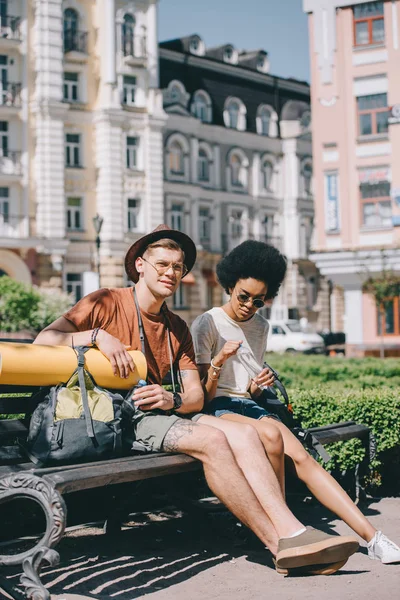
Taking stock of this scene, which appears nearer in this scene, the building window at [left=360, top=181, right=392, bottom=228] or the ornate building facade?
the building window at [left=360, top=181, right=392, bottom=228]

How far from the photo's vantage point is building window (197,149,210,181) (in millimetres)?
48134

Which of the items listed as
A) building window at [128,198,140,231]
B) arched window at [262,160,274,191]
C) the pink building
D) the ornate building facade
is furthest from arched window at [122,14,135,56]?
arched window at [262,160,274,191]

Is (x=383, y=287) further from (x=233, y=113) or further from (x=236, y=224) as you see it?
(x=233, y=113)

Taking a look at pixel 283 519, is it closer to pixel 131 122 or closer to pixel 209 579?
pixel 209 579

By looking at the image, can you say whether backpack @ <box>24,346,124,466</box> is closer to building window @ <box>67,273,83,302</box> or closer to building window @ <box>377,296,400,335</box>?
building window @ <box>377,296,400,335</box>

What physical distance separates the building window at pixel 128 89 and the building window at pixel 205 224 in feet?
24.6

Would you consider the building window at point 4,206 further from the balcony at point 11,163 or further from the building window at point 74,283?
the building window at point 74,283

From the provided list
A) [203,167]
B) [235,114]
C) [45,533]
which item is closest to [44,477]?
[45,533]

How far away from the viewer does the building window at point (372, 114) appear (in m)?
33.4

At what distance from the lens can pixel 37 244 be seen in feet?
128

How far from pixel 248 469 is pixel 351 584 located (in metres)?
0.77

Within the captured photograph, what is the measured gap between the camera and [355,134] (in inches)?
1325

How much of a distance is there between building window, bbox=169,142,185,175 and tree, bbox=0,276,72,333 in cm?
1500

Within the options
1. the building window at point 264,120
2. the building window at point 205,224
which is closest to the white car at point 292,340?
the building window at point 205,224
